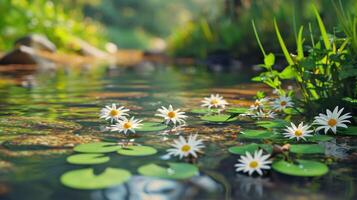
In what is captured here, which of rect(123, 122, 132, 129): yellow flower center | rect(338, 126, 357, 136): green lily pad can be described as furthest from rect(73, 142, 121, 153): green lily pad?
rect(338, 126, 357, 136): green lily pad

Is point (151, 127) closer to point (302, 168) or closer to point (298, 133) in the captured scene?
point (298, 133)

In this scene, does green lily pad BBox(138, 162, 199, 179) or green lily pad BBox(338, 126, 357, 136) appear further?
green lily pad BBox(338, 126, 357, 136)

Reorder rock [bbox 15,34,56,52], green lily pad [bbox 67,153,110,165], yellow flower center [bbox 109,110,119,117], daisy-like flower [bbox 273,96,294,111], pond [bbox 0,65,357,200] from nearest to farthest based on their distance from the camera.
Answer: pond [bbox 0,65,357,200], green lily pad [bbox 67,153,110,165], yellow flower center [bbox 109,110,119,117], daisy-like flower [bbox 273,96,294,111], rock [bbox 15,34,56,52]

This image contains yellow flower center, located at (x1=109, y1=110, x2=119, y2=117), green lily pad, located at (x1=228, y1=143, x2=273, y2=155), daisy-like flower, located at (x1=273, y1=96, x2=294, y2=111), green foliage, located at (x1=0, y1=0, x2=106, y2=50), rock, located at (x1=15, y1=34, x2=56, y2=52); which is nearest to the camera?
green lily pad, located at (x1=228, y1=143, x2=273, y2=155)

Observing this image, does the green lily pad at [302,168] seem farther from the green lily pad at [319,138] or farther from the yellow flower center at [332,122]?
the yellow flower center at [332,122]

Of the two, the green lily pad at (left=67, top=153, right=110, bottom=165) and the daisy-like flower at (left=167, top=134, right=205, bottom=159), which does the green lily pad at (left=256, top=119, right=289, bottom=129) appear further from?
the green lily pad at (left=67, top=153, right=110, bottom=165)

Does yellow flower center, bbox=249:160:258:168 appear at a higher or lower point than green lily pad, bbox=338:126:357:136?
lower

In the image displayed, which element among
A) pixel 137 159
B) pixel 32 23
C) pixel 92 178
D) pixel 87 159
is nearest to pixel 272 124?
pixel 137 159
